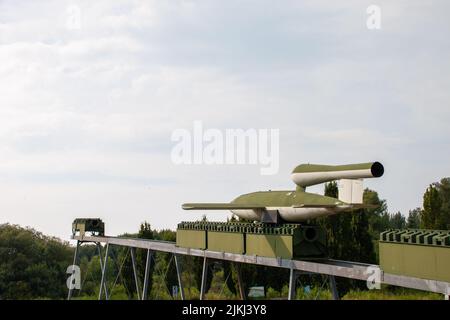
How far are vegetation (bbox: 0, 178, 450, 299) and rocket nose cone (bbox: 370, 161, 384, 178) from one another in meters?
22.7

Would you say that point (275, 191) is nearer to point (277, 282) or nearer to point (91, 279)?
point (277, 282)

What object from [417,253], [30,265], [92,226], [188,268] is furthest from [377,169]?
[30,265]

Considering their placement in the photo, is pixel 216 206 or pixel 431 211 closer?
pixel 216 206

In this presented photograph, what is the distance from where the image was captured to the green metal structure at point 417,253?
22031mm

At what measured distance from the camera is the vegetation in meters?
64.8

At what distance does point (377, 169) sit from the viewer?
27812mm

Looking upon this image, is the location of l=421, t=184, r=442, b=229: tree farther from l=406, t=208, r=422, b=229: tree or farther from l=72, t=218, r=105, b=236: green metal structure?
l=72, t=218, r=105, b=236: green metal structure

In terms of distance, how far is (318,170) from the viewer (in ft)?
106

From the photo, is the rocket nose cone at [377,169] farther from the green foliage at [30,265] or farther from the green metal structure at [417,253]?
the green foliage at [30,265]

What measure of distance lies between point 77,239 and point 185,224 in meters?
22.5

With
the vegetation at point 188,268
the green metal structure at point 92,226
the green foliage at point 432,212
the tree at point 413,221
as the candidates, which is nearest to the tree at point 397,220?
the tree at point 413,221

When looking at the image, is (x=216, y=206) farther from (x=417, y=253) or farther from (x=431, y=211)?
(x=431, y=211)

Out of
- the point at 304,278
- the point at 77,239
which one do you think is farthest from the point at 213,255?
the point at 304,278

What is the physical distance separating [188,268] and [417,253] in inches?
2787
